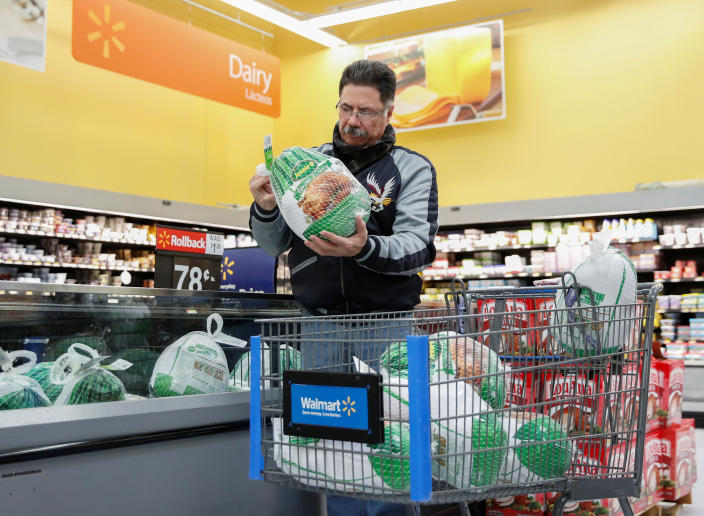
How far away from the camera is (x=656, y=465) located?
11.5ft

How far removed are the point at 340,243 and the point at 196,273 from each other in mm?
1781

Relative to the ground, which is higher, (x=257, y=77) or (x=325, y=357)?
(x=257, y=77)

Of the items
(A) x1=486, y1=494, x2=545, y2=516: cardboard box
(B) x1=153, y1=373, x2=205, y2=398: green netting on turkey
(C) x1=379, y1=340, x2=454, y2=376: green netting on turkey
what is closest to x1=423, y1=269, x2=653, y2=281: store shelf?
(A) x1=486, y1=494, x2=545, y2=516: cardboard box

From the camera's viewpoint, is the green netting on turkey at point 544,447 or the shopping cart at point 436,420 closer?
the shopping cart at point 436,420

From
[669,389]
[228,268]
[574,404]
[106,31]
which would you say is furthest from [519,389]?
[106,31]

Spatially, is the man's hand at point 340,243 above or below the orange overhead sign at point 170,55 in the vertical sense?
below

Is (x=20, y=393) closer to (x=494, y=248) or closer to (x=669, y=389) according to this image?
(x=669, y=389)

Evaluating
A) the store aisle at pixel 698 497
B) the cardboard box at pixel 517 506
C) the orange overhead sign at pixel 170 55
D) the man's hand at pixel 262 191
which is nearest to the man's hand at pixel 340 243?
the man's hand at pixel 262 191

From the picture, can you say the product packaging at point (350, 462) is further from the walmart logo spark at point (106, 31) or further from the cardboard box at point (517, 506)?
the walmart logo spark at point (106, 31)

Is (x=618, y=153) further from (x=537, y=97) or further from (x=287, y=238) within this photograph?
(x=287, y=238)

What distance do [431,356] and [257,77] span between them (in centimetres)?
689

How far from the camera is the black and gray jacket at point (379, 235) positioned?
6.68ft

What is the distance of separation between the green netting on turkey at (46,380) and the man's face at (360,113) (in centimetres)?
110

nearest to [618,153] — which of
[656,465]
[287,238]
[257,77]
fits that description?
[257,77]
